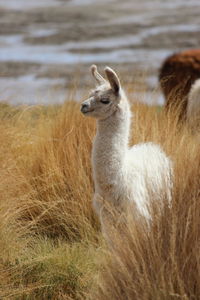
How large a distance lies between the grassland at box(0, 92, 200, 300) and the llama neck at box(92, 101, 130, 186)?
35 cm

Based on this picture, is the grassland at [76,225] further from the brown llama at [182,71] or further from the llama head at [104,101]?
the brown llama at [182,71]

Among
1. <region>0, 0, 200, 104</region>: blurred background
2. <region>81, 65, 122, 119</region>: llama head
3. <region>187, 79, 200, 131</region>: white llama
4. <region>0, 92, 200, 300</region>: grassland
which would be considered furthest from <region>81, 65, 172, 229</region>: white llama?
<region>0, 0, 200, 104</region>: blurred background

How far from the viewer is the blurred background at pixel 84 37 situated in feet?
52.7

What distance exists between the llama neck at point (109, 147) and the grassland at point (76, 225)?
35cm

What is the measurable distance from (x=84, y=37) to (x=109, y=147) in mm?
15892

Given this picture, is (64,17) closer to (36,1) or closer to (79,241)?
(36,1)

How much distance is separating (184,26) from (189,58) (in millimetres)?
12719

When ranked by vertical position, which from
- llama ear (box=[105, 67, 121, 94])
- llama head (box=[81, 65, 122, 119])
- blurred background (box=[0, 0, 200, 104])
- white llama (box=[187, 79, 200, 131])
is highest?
llama ear (box=[105, 67, 121, 94])

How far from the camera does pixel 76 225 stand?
588 centimetres

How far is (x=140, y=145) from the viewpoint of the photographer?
5.82m

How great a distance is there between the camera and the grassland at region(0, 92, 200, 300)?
4.19 metres

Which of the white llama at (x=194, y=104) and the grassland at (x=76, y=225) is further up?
the grassland at (x=76, y=225)

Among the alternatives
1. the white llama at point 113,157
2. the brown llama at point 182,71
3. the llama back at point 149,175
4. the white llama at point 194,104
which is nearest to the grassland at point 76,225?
the llama back at point 149,175

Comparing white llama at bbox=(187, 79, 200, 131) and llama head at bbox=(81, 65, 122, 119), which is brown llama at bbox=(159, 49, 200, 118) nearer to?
white llama at bbox=(187, 79, 200, 131)
